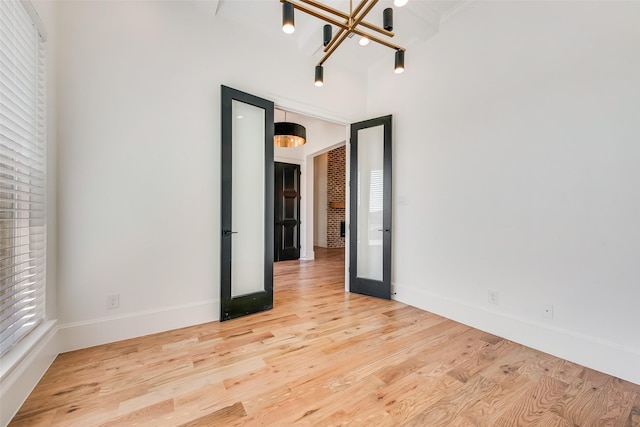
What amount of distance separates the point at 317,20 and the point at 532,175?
8.42ft

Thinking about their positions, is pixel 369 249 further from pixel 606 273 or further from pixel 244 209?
pixel 606 273

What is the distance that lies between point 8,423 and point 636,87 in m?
4.24

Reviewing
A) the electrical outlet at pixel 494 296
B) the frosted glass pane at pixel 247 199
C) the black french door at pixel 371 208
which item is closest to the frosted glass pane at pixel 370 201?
the black french door at pixel 371 208

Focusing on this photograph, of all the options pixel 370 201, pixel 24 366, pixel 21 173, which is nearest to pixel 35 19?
pixel 21 173

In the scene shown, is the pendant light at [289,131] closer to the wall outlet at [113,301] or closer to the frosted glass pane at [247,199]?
the frosted glass pane at [247,199]

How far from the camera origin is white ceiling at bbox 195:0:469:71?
2573 millimetres

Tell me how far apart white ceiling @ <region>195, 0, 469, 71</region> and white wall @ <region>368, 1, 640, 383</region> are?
0.18 m

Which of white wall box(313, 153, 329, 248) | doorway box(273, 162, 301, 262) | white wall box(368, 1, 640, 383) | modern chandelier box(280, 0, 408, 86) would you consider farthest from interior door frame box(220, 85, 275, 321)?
white wall box(313, 153, 329, 248)

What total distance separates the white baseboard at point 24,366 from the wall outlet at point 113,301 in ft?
1.09

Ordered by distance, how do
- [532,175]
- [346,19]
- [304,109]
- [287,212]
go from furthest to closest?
[287,212] < [304,109] < [532,175] < [346,19]

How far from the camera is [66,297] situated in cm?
205

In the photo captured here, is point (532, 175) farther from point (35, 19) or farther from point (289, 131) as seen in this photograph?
point (35, 19)

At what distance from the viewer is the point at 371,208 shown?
357cm

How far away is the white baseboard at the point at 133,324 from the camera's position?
2.06 m
